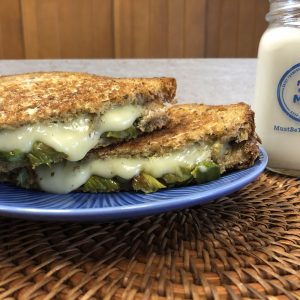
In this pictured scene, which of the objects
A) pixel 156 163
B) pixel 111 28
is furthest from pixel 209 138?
pixel 111 28

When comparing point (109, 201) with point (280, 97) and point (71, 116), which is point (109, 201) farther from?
point (280, 97)

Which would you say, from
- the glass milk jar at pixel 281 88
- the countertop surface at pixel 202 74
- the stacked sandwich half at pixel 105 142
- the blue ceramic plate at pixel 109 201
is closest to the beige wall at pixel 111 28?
the countertop surface at pixel 202 74

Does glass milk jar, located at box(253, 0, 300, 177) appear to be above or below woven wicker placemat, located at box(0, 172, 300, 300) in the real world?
above

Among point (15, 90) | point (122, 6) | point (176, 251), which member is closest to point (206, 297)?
point (176, 251)

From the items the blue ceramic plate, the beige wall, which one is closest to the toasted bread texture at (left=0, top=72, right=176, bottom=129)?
the blue ceramic plate

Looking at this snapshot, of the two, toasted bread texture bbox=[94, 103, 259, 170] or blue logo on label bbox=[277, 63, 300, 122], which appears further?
blue logo on label bbox=[277, 63, 300, 122]

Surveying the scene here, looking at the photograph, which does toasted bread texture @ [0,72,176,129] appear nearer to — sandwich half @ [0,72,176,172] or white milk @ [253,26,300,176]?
sandwich half @ [0,72,176,172]

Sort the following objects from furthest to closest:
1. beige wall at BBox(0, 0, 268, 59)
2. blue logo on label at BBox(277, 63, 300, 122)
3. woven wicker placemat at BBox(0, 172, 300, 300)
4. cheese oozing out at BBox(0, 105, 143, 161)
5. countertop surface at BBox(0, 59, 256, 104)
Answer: beige wall at BBox(0, 0, 268, 59), countertop surface at BBox(0, 59, 256, 104), blue logo on label at BBox(277, 63, 300, 122), cheese oozing out at BBox(0, 105, 143, 161), woven wicker placemat at BBox(0, 172, 300, 300)
